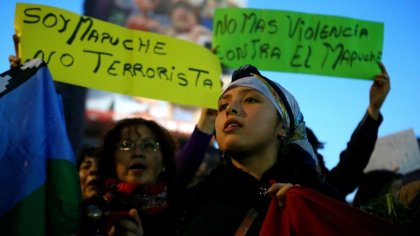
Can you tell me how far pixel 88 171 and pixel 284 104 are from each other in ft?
4.87

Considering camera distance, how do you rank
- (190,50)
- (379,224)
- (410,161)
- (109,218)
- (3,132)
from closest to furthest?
(379,224), (3,132), (109,218), (190,50), (410,161)

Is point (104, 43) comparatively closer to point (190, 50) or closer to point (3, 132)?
point (190, 50)

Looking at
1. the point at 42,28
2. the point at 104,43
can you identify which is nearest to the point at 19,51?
the point at 42,28

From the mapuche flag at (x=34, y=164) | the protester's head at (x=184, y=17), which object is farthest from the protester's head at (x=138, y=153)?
the protester's head at (x=184, y=17)

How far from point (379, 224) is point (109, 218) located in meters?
1.13

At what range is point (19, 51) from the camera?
271 centimetres

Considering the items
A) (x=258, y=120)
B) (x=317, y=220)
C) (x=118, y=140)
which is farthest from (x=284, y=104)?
(x=118, y=140)

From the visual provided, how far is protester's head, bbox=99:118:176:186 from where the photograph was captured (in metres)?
2.62

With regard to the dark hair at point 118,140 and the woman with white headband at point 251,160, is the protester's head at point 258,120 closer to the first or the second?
the woman with white headband at point 251,160

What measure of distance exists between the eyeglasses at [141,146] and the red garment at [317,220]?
50.5 inches

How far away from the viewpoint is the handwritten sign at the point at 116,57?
2.76 m

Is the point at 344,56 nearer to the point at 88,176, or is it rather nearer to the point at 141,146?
the point at 141,146

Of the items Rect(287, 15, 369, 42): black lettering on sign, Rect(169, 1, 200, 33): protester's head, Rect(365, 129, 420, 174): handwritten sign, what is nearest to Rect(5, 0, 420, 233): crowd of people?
Rect(287, 15, 369, 42): black lettering on sign

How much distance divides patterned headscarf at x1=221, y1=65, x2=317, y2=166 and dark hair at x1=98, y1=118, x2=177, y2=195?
85 cm
